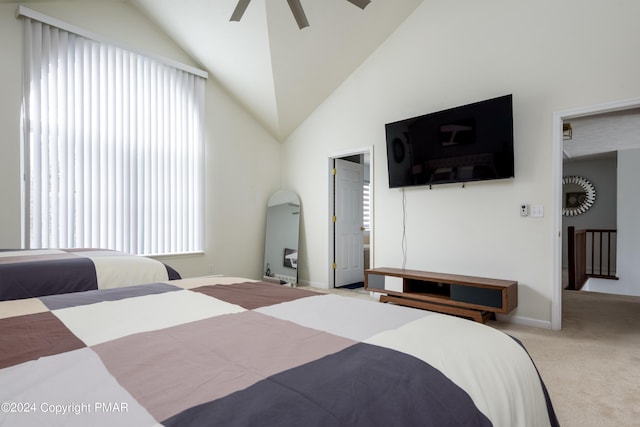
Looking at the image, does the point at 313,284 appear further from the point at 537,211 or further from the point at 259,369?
the point at 259,369

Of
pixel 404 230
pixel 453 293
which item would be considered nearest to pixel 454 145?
pixel 404 230

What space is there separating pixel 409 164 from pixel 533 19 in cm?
174

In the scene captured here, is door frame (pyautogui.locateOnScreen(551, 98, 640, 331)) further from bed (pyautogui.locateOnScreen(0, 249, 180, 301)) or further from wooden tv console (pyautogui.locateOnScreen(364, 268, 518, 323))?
bed (pyautogui.locateOnScreen(0, 249, 180, 301))

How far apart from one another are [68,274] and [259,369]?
166 centimetres

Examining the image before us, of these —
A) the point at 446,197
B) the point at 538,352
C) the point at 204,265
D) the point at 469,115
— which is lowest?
the point at 538,352

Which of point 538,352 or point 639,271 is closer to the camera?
point 538,352

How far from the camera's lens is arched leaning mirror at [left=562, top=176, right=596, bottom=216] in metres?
7.74

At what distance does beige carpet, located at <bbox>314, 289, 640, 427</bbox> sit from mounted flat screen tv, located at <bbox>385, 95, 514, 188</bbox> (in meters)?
1.50

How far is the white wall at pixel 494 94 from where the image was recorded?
2938 millimetres

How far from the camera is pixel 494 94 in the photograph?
3436mm

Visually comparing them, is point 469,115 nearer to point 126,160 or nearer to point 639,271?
point 126,160

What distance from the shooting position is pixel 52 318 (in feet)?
3.67

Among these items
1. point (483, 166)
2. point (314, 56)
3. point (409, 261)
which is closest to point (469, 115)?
point (483, 166)

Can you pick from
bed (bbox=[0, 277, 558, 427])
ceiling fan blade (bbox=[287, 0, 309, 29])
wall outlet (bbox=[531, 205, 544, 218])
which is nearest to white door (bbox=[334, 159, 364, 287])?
wall outlet (bbox=[531, 205, 544, 218])
